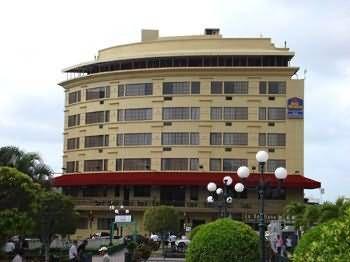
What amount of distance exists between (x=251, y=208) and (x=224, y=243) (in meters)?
61.7

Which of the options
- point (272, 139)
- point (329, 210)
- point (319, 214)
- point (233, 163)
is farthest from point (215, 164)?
point (329, 210)

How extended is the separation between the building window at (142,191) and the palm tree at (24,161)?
2761 centimetres

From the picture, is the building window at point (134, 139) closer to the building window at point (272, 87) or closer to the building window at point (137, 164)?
the building window at point (137, 164)

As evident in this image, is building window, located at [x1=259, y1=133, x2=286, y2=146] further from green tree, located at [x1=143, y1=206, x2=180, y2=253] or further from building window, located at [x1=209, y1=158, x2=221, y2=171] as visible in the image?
green tree, located at [x1=143, y1=206, x2=180, y2=253]

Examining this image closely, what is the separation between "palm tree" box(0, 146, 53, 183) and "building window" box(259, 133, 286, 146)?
3071 centimetres

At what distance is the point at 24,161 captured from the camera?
173 ft

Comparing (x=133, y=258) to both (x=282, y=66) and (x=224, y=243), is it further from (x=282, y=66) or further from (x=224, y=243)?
(x=282, y=66)

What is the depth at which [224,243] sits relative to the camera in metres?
18.7

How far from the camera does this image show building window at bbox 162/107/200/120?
82062mm

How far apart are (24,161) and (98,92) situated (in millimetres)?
35684

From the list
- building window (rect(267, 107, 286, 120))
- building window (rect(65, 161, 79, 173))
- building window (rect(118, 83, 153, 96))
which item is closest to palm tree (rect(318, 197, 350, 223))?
building window (rect(267, 107, 286, 120))

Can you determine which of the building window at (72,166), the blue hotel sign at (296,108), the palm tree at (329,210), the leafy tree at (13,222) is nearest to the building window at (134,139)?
the building window at (72,166)

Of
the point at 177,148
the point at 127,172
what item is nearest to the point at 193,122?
the point at 177,148

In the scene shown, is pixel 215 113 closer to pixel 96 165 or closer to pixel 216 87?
pixel 216 87
